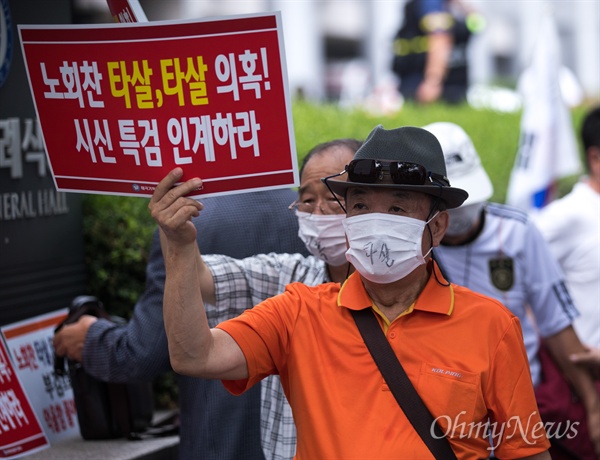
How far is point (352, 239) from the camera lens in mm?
3066

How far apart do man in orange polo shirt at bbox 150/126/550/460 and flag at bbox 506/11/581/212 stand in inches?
185

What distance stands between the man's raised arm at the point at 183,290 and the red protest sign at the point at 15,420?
181cm

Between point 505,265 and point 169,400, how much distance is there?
2.15m

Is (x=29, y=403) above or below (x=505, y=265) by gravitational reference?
below

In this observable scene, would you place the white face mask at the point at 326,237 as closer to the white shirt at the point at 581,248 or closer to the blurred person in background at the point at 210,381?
the blurred person in background at the point at 210,381

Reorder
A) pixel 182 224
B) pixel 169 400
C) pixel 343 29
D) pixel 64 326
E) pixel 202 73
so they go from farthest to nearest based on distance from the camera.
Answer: pixel 343 29
pixel 169 400
pixel 64 326
pixel 202 73
pixel 182 224

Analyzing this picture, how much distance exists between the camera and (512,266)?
4.67 metres

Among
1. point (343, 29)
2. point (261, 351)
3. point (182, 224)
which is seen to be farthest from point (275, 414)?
point (343, 29)

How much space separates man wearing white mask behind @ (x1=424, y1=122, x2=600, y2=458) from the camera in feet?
15.2

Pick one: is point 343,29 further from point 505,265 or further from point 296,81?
point 505,265

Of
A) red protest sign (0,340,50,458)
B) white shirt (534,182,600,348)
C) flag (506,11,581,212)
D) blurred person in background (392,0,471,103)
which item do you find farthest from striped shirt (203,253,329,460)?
blurred person in background (392,0,471,103)

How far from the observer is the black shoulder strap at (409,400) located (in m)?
2.84

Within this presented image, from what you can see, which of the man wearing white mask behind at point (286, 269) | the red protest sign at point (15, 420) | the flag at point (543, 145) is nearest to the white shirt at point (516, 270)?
the man wearing white mask behind at point (286, 269)

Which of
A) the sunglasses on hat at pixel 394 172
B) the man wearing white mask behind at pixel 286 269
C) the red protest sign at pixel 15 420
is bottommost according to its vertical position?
the red protest sign at pixel 15 420
